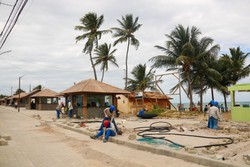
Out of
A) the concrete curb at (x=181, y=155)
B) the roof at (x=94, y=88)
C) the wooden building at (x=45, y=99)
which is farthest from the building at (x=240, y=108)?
the wooden building at (x=45, y=99)

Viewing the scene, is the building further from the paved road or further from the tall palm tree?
the paved road

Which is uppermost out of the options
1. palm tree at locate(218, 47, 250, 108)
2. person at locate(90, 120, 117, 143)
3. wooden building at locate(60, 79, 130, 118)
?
palm tree at locate(218, 47, 250, 108)

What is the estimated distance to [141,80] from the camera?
34.4m

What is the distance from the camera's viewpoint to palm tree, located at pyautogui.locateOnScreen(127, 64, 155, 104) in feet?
111

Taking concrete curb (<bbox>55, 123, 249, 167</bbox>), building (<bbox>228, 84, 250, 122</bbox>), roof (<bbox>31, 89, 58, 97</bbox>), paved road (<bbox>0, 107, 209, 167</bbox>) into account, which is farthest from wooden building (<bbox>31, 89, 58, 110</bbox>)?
concrete curb (<bbox>55, 123, 249, 167</bbox>)

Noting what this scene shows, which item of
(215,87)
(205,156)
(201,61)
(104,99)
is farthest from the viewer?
(215,87)

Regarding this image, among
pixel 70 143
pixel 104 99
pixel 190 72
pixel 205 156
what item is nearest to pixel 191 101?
pixel 190 72

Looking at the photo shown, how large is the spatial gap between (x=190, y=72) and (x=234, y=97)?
1117 centimetres

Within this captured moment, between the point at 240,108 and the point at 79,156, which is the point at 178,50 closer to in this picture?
the point at 240,108

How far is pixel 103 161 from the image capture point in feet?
24.5

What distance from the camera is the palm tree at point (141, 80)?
33781 mm

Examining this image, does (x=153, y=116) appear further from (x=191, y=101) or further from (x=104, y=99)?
(x=191, y=101)

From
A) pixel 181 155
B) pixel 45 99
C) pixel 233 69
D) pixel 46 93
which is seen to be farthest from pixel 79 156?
pixel 45 99

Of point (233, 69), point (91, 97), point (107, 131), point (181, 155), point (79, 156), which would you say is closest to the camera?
point (181, 155)
